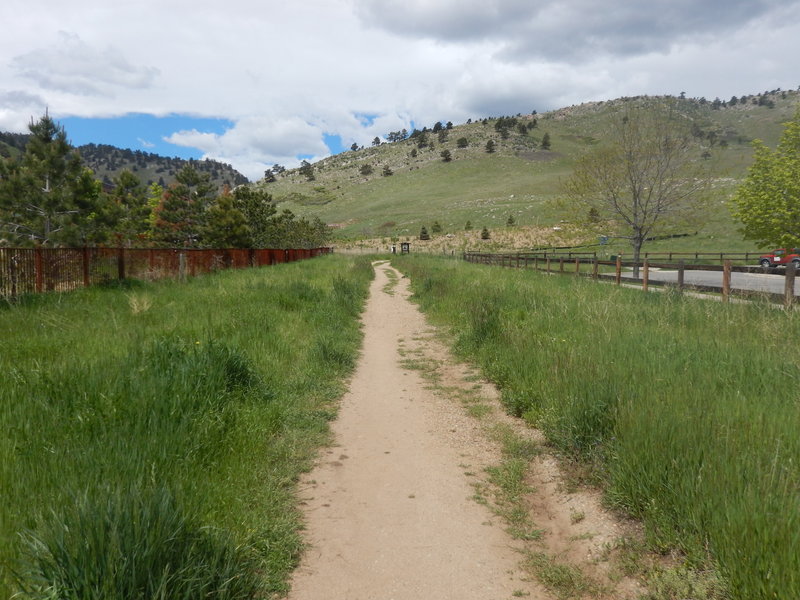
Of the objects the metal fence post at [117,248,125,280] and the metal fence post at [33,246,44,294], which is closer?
the metal fence post at [33,246,44,294]

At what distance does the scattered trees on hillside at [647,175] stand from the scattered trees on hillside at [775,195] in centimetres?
219

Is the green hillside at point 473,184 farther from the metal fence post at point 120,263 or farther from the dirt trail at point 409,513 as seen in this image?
the dirt trail at point 409,513

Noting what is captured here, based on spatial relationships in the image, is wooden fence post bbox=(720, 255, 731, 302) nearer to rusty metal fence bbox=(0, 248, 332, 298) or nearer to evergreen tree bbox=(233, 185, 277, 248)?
rusty metal fence bbox=(0, 248, 332, 298)

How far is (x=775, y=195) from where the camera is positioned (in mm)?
22578

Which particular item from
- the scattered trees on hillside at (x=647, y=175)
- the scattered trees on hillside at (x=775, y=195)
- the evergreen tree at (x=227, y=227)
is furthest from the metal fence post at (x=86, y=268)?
the evergreen tree at (x=227, y=227)

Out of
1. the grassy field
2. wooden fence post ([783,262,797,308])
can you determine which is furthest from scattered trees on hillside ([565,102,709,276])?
the grassy field

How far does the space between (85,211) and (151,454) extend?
130ft

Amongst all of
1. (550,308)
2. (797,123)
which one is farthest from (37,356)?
(797,123)

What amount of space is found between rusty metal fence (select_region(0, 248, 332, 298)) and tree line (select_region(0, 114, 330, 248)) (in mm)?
15585

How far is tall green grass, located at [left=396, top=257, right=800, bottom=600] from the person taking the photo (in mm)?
2528

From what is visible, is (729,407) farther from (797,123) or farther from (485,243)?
(485,243)

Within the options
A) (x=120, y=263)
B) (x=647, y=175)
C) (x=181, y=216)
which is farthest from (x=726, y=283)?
(x=181, y=216)

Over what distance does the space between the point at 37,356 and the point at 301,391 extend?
3.21 metres

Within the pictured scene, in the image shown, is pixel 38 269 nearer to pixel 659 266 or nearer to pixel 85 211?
pixel 659 266
